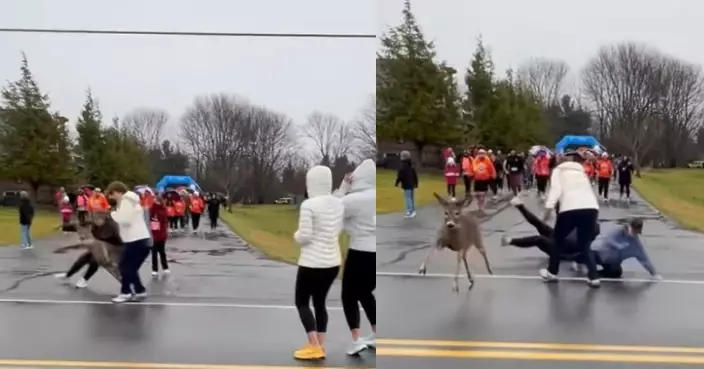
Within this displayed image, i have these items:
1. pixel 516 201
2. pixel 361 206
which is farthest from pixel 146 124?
pixel 516 201

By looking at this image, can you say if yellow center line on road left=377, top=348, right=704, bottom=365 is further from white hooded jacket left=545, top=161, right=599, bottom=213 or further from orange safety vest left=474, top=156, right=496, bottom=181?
orange safety vest left=474, top=156, right=496, bottom=181

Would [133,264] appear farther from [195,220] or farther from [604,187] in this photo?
[604,187]

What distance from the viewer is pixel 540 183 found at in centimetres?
299

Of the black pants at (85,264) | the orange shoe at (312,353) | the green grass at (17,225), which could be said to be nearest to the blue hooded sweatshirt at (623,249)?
the orange shoe at (312,353)

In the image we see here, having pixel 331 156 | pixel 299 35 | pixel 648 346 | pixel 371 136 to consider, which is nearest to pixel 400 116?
pixel 371 136

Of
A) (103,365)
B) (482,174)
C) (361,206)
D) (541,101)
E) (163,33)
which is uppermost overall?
(163,33)

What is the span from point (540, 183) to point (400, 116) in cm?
62

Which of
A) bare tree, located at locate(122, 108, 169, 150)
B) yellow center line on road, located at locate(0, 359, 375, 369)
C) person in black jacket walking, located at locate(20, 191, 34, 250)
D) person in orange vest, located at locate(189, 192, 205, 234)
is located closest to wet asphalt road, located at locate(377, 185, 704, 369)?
yellow center line on road, located at locate(0, 359, 375, 369)

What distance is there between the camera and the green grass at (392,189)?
2.89 meters

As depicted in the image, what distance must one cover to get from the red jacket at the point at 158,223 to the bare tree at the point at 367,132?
97 cm

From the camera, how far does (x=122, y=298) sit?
3420 mm

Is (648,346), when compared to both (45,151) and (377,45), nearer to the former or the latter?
(377,45)

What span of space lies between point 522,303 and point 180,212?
1.50 metres

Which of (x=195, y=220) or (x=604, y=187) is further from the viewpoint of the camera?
(x=195, y=220)
